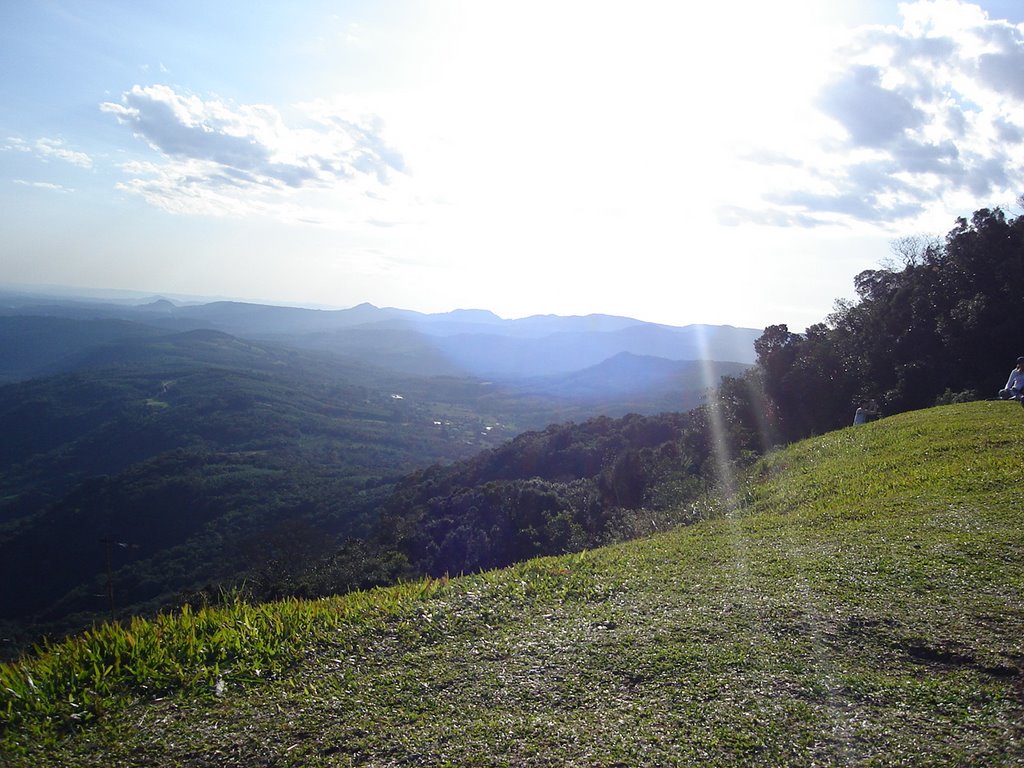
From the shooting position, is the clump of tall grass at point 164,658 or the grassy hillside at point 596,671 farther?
the clump of tall grass at point 164,658

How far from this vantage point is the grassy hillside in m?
3.78

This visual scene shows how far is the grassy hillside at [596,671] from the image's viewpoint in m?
3.78

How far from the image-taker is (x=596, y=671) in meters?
4.84

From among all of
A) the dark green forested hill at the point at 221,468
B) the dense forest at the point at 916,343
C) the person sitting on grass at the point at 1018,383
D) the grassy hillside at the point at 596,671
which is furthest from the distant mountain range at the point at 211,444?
the person sitting on grass at the point at 1018,383

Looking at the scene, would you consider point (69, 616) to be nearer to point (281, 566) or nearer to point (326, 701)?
point (281, 566)

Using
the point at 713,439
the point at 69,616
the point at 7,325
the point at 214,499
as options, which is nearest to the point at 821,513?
the point at 713,439

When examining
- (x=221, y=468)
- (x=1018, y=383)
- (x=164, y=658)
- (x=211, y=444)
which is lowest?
(x=211, y=444)

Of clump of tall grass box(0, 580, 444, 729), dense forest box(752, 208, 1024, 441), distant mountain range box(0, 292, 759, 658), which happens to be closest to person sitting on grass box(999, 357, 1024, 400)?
dense forest box(752, 208, 1024, 441)

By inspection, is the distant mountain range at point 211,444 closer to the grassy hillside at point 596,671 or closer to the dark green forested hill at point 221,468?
the dark green forested hill at point 221,468

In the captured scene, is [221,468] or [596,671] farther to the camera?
[221,468]

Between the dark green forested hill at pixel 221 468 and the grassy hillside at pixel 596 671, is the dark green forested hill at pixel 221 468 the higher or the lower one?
the lower one

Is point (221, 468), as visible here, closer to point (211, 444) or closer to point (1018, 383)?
point (211, 444)

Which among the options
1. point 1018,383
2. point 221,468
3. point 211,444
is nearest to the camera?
point 1018,383

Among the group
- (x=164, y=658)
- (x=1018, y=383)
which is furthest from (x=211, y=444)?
(x=164, y=658)
